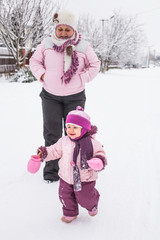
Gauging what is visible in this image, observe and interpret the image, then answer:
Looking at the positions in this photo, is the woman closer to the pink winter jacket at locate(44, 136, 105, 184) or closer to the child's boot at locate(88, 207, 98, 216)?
the pink winter jacket at locate(44, 136, 105, 184)

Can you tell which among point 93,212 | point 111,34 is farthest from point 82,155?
point 111,34

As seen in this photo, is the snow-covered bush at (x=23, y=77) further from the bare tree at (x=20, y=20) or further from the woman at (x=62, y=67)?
the woman at (x=62, y=67)

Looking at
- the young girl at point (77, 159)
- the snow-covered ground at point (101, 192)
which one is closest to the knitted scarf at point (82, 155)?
the young girl at point (77, 159)

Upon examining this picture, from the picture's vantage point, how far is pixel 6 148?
3.52m

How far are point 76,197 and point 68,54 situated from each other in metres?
1.40

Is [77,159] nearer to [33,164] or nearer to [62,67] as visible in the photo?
[33,164]

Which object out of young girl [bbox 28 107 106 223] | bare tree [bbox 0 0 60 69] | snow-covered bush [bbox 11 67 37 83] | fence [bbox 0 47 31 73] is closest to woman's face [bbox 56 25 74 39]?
young girl [bbox 28 107 106 223]

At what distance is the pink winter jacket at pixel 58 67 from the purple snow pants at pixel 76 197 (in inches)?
38.9

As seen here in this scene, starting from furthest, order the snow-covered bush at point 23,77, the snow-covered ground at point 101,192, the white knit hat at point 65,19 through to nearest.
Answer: the snow-covered bush at point 23,77 < the white knit hat at point 65,19 < the snow-covered ground at point 101,192

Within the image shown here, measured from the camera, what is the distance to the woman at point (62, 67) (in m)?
2.22

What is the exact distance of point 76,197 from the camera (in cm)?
191

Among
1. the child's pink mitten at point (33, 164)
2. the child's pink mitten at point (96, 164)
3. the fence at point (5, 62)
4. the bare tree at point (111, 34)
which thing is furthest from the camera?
the bare tree at point (111, 34)

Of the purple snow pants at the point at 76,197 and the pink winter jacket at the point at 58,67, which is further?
the pink winter jacket at the point at 58,67

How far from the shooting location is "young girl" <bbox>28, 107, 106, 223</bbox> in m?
1.79
